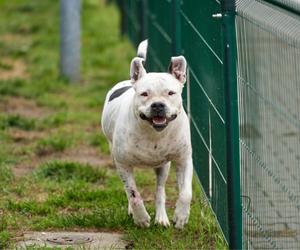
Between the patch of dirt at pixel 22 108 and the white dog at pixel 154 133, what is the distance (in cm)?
460

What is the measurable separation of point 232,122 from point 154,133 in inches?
36.8

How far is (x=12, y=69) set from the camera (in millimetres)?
14414

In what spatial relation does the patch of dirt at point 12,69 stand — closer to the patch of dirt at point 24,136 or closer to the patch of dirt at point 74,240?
the patch of dirt at point 24,136

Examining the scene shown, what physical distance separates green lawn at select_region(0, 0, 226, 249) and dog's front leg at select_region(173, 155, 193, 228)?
87 millimetres

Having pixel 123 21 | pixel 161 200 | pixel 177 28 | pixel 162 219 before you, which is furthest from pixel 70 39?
pixel 162 219

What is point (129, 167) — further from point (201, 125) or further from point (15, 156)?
point (15, 156)

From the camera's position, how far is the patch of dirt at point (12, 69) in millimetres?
13828

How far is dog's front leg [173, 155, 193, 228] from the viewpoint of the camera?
6684 mm

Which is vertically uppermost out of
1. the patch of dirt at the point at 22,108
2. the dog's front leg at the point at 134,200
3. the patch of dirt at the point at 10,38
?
the dog's front leg at the point at 134,200

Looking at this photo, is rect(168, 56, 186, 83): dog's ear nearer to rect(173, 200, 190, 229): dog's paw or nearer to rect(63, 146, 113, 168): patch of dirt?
rect(173, 200, 190, 229): dog's paw

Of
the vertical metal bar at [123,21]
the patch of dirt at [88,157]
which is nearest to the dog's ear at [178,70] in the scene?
the patch of dirt at [88,157]

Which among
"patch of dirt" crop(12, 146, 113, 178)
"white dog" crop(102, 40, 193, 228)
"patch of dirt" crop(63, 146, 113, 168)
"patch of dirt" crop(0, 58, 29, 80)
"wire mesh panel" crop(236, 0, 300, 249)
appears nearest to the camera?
"wire mesh panel" crop(236, 0, 300, 249)

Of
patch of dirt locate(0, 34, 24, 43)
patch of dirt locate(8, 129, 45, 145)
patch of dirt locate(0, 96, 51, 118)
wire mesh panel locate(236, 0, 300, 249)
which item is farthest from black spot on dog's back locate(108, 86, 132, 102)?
patch of dirt locate(0, 34, 24, 43)

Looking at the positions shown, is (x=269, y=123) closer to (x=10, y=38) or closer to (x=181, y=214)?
(x=181, y=214)
